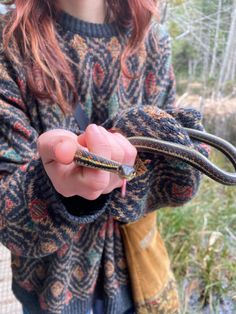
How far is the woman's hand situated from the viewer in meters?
0.36

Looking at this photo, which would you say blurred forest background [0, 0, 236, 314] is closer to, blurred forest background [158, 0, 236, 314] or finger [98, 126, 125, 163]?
blurred forest background [158, 0, 236, 314]

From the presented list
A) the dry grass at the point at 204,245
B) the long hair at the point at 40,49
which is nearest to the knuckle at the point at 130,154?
the long hair at the point at 40,49

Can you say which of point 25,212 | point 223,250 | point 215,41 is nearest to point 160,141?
point 25,212

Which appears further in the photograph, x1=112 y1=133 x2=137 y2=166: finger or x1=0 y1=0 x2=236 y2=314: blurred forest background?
x1=0 y1=0 x2=236 y2=314: blurred forest background

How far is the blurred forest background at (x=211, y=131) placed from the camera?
0.86m

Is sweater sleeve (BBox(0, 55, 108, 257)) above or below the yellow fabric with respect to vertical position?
above

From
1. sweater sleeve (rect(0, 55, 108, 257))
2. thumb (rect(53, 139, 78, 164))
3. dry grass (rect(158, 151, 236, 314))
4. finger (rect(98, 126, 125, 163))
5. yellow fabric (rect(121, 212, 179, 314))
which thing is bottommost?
dry grass (rect(158, 151, 236, 314))

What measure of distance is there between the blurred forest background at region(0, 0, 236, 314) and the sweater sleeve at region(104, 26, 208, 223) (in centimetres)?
10

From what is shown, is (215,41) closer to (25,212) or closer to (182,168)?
(182,168)

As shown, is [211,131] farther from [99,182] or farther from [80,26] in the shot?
[99,182]

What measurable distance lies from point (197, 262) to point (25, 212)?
0.95m

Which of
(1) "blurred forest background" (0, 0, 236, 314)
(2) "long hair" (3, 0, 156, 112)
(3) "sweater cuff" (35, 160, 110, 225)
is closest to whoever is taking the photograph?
(3) "sweater cuff" (35, 160, 110, 225)

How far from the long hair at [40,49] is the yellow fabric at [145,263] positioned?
229mm

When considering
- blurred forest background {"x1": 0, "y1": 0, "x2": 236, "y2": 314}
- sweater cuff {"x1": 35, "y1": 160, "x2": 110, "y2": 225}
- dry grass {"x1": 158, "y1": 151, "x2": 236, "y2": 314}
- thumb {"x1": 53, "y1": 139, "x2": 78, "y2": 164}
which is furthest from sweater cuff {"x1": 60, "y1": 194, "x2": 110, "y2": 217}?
dry grass {"x1": 158, "y1": 151, "x2": 236, "y2": 314}
